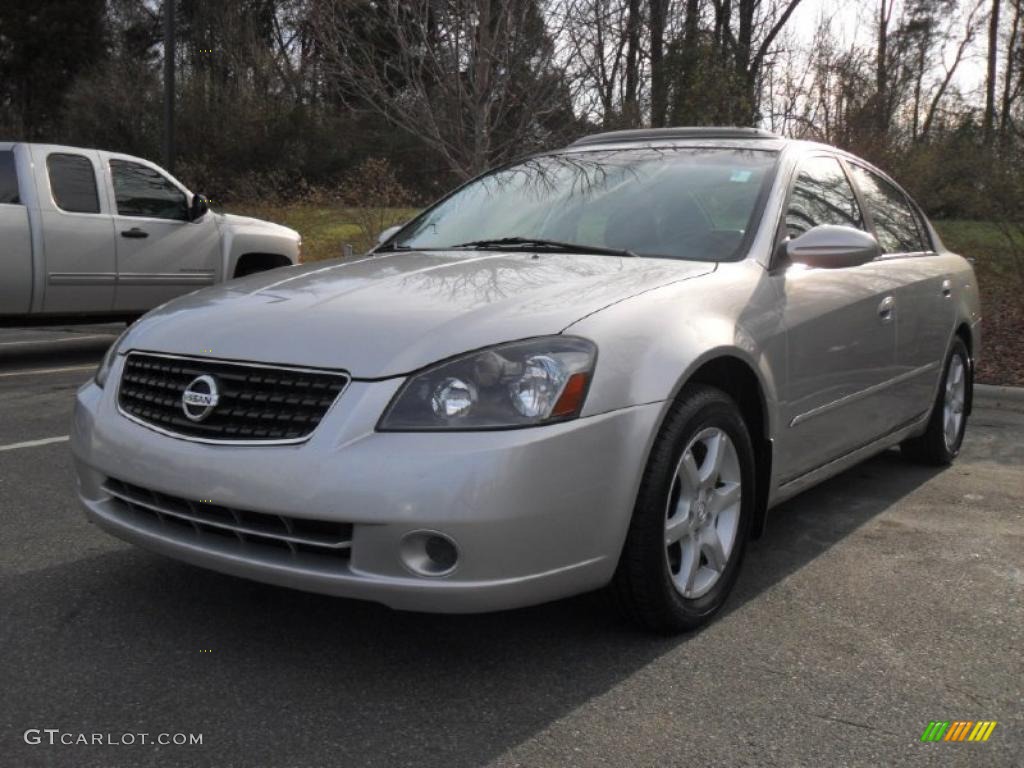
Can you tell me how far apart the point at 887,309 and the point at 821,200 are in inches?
20.8

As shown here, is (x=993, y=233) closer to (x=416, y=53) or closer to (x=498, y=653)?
(x=416, y=53)

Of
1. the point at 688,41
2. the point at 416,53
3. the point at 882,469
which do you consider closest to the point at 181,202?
the point at 416,53

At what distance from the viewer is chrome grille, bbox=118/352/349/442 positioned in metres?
2.73

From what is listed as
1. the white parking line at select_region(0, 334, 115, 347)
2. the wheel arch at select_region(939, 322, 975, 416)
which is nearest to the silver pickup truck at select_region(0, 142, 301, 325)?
the white parking line at select_region(0, 334, 115, 347)

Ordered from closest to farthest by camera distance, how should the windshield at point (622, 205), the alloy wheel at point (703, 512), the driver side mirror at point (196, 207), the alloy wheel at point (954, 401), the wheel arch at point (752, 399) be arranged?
the alloy wheel at point (703, 512), the wheel arch at point (752, 399), the windshield at point (622, 205), the alloy wheel at point (954, 401), the driver side mirror at point (196, 207)

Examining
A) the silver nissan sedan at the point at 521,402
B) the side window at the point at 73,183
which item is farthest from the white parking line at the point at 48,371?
the silver nissan sedan at the point at 521,402

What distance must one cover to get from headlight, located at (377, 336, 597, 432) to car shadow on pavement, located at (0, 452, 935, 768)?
0.71 meters

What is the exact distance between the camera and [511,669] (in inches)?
115

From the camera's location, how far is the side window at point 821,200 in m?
4.05

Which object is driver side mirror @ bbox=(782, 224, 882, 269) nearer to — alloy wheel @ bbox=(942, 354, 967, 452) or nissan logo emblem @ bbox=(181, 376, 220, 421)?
alloy wheel @ bbox=(942, 354, 967, 452)

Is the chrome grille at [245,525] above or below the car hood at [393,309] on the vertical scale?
below

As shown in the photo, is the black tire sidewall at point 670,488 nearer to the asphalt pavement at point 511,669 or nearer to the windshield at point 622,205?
the asphalt pavement at point 511,669

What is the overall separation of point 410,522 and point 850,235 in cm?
199

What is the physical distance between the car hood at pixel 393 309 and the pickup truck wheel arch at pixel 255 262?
277 inches
